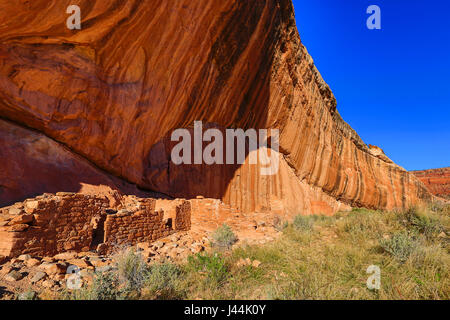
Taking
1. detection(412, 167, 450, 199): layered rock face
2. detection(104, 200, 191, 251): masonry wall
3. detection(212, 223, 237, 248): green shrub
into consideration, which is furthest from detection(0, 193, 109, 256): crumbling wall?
detection(412, 167, 450, 199): layered rock face

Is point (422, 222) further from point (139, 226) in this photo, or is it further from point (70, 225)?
point (70, 225)

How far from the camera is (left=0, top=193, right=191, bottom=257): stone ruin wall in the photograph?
385 centimetres

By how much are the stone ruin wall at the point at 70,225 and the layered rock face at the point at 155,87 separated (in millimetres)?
1678

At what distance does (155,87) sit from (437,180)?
5809cm

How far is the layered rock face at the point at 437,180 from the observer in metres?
41.8

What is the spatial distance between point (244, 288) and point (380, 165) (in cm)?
2596

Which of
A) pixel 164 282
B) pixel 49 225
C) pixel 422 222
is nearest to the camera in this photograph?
pixel 164 282

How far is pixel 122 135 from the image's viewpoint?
8.02m

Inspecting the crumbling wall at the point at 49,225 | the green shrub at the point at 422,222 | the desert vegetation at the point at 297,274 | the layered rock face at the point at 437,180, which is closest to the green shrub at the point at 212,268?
the desert vegetation at the point at 297,274

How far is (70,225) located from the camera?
4.67 meters

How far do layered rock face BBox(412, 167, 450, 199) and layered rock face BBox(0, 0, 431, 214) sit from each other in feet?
142

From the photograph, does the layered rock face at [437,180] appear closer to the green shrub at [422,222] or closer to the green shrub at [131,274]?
the green shrub at [422,222]

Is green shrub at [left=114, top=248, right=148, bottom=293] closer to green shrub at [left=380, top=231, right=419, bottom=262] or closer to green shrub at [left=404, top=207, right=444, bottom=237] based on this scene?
green shrub at [left=380, top=231, right=419, bottom=262]

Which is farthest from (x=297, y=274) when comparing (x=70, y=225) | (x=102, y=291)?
(x=70, y=225)
